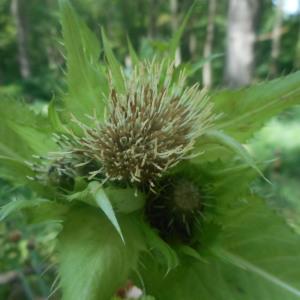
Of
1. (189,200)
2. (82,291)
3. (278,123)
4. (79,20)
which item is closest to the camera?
(82,291)

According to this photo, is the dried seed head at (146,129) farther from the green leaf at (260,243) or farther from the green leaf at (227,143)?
the green leaf at (260,243)

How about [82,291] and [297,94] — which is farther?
[297,94]

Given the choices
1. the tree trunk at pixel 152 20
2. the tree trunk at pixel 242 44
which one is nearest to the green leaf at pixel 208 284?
the tree trunk at pixel 242 44

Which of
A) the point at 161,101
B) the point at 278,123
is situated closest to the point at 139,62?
the point at 161,101

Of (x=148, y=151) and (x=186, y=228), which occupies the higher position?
(x=148, y=151)

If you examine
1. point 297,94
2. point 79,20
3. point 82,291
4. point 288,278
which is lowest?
point 288,278

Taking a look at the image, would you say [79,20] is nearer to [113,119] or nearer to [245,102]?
[113,119]

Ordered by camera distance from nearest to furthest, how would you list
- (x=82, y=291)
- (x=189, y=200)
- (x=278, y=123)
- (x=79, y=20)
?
(x=82, y=291) < (x=189, y=200) < (x=79, y=20) < (x=278, y=123)

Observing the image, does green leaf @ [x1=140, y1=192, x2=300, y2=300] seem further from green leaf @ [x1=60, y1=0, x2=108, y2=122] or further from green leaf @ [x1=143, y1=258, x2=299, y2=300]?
green leaf @ [x1=60, y1=0, x2=108, y2=122]
